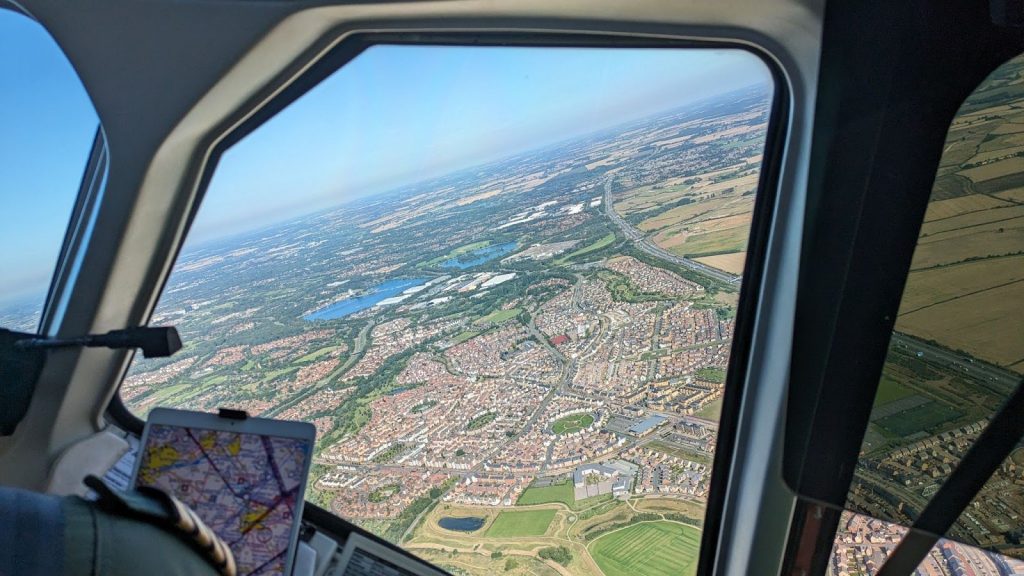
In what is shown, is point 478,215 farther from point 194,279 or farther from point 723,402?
point 194,279

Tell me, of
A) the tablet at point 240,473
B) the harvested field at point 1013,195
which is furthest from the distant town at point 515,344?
the harvested field at point 1013,195

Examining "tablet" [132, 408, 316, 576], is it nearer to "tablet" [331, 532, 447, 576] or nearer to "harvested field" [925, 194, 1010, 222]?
"tablet" [331, 532, 447, 576]

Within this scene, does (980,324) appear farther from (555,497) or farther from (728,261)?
(555,497)

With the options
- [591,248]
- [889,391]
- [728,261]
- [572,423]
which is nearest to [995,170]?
[889,391]

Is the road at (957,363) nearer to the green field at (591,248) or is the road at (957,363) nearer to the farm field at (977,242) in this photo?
the farm field at (977,242)

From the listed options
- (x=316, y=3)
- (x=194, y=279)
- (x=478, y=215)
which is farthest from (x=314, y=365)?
(x=316, y=3)

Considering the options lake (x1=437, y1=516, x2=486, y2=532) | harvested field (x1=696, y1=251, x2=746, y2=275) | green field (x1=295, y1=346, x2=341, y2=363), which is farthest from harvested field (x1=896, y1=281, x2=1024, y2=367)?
green field (x1=295, y1=346, x2=341, y2=363)
